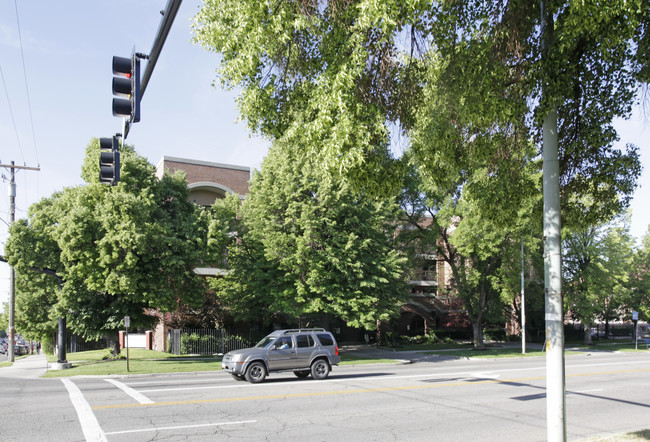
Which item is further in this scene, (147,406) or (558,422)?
(147,406)

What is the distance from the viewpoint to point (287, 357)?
17.2 metres

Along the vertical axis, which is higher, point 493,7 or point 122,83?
point 493,7

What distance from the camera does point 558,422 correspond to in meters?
6.06

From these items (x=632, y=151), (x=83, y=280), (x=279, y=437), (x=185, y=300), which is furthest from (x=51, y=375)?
(x=632, y=151)

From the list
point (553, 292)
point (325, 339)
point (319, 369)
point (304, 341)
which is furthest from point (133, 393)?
point (553, 292)

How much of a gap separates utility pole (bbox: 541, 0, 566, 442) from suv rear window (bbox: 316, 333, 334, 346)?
12518 millimetres

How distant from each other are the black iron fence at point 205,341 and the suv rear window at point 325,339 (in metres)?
14.3

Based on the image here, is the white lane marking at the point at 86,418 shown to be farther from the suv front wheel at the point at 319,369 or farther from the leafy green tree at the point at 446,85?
the suv front wheel at the point at 319,369

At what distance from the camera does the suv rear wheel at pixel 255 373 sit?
1655 cm

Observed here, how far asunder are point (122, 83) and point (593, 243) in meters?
40.4

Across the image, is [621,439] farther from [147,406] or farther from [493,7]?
[147,406]

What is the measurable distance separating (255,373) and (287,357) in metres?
1.23

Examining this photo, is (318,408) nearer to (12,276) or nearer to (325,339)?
(325,339)

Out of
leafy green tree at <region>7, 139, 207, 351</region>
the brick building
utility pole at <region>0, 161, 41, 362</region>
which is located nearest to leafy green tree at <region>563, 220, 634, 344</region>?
the brick building
